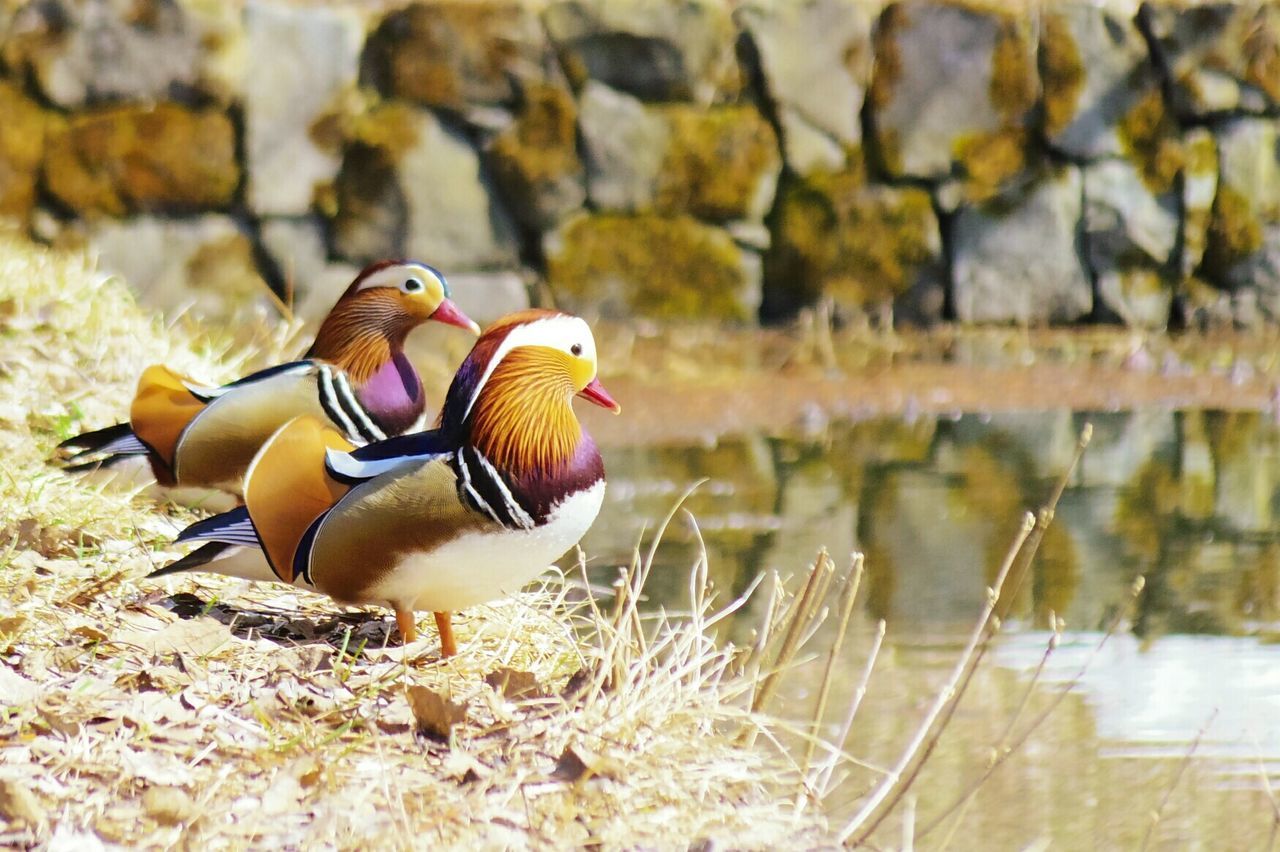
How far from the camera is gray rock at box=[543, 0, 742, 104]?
6.75m

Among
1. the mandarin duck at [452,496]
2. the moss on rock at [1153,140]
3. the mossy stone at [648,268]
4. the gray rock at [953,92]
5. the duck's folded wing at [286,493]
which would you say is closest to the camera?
Answer: the mandarin duck at [452,496]

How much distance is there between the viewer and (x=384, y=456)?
2387 millimetres

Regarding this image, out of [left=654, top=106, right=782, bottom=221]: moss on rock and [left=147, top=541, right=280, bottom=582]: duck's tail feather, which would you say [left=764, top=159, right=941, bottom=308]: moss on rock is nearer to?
[left=654, top=106, right=782, bottom=221]: moss on rock

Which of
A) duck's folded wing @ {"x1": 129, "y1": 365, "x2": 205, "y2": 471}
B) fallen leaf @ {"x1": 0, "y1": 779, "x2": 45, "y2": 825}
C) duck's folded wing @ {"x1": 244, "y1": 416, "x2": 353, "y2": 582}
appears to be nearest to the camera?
fallen leaf @ {"x1": 0, "y1": 779, "x2": 45, "y2": 825}

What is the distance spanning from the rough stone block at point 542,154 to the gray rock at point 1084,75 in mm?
2054

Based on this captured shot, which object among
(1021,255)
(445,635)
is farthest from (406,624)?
(1021,255)

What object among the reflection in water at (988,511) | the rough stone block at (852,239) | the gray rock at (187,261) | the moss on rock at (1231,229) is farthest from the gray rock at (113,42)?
the moss on rock at (1231,229)

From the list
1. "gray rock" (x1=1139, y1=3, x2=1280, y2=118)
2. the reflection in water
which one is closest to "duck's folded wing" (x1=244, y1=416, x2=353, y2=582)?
the reflection in water

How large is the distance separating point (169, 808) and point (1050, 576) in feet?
8.69

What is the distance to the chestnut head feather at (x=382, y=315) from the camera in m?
2.90

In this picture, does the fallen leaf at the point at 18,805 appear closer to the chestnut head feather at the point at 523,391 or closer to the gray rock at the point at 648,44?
the chestnut head feather at the point at 523,391

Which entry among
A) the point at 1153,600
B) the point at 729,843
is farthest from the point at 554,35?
the point at 729,843

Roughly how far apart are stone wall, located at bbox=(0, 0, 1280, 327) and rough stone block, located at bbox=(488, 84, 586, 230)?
0.4 inches

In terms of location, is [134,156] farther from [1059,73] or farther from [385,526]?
[385,526]
